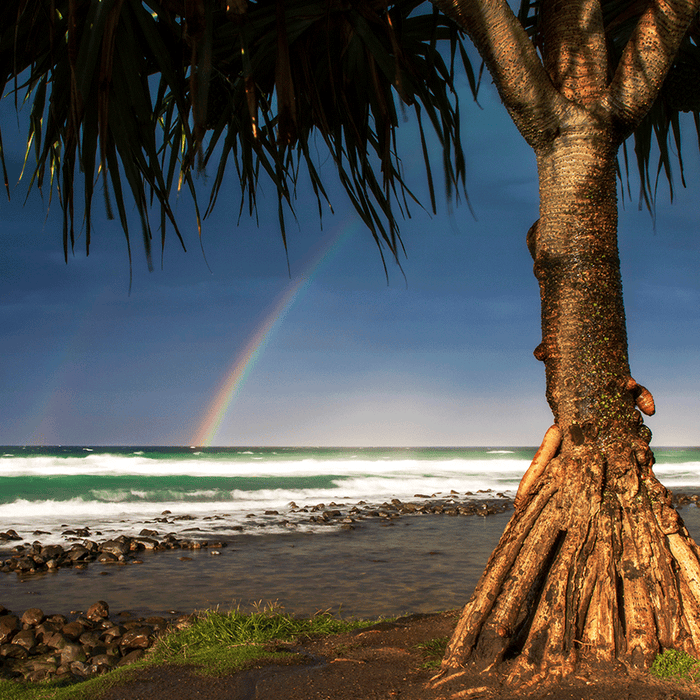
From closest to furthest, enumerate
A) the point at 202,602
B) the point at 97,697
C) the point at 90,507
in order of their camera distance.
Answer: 1. the point at 97,697
2. the point at 202,602
3. the point at 90,507

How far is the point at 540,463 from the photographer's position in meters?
2.82

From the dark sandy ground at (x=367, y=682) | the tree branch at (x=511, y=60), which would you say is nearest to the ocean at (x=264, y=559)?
the dark sandy ground at (x=367, y=682)

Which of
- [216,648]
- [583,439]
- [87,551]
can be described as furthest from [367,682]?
[87,551]

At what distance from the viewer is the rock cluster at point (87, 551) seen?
784 cm

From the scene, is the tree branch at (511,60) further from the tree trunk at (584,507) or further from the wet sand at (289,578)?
the wet sand at (289,578)

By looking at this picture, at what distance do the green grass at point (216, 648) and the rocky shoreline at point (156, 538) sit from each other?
4594 mm

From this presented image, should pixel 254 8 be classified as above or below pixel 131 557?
above

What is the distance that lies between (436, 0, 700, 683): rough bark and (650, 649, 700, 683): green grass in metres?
0.03

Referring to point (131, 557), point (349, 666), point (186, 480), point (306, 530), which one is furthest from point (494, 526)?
point (186, 480)

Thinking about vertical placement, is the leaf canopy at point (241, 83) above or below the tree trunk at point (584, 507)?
above

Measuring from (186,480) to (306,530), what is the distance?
17463mm

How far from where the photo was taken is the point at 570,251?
116 inches

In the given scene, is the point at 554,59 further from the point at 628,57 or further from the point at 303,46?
the point at 303,46

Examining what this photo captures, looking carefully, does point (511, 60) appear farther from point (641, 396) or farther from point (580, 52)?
point (641, 396)
